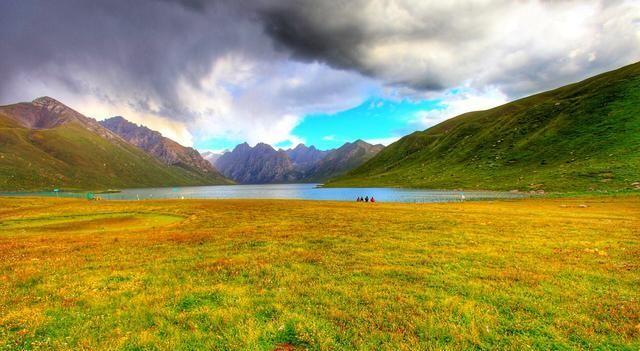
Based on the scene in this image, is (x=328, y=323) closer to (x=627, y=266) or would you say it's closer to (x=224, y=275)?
(x=224, y=275)

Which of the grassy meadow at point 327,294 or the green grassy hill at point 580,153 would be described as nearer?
the grassy meadow at point 327,294

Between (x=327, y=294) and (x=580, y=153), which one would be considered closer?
(x=327, y=294)

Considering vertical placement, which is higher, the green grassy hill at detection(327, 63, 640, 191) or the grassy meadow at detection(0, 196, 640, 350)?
the green grassy hill at detection(327, 63, 640, 191)

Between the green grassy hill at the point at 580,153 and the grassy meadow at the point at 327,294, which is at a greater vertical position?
the green grassy hill at the point at 580,153

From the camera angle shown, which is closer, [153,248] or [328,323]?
[328,323]

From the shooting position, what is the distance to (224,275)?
18.0m

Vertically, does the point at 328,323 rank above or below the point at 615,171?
below

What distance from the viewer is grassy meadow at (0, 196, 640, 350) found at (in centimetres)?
1105

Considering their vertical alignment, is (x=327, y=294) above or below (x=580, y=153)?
below

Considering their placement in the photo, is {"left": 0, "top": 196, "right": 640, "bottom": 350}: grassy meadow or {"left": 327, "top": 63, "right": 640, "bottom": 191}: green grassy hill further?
{"left": 327, "top": 63, "right": 640, "bottom": 191}: green grassy hill

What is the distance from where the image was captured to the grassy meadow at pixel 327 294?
435 inches

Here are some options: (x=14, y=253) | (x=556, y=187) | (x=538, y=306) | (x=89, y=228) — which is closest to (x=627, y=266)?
(x=538, y=306)

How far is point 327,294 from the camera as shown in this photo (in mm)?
14695

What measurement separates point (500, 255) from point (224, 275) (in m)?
18.7
